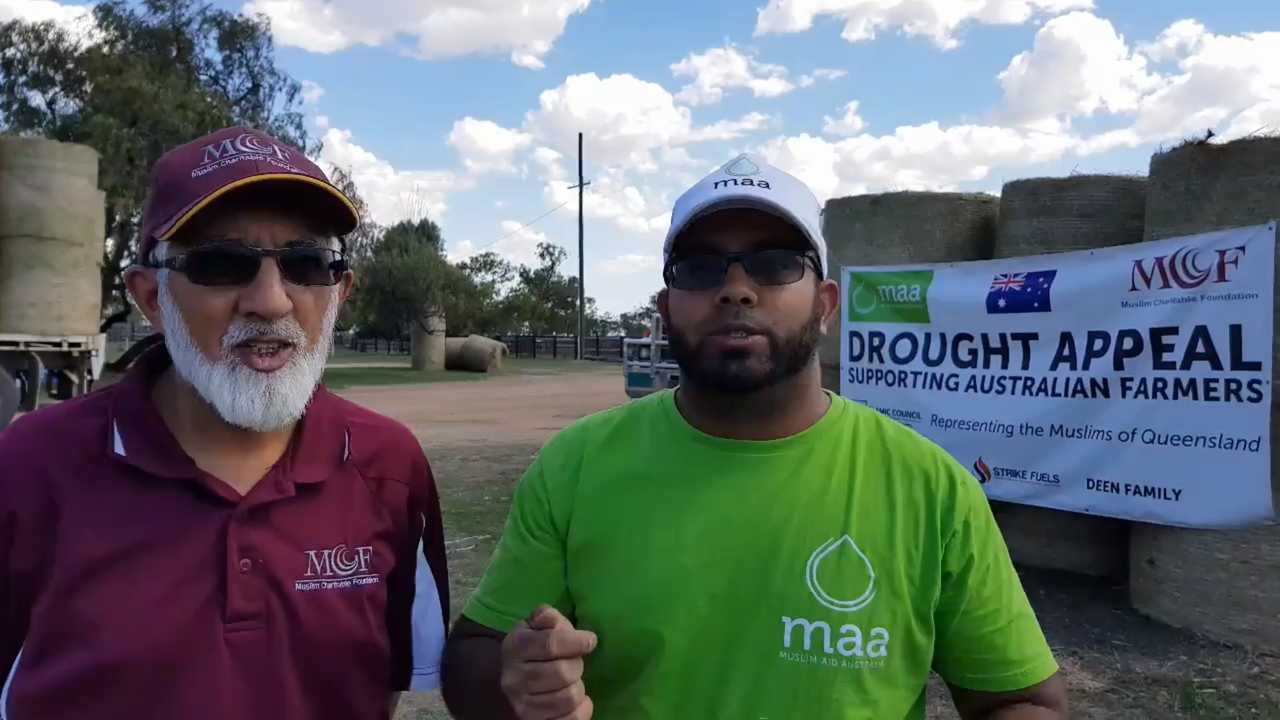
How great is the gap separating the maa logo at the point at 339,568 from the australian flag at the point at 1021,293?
15.4 feet

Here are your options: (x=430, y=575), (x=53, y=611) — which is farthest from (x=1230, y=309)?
(x=53, y=611)

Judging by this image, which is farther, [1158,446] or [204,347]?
[1158,446]

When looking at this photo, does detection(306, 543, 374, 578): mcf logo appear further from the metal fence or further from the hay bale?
the metal fence

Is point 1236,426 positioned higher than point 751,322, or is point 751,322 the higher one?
point 751,322

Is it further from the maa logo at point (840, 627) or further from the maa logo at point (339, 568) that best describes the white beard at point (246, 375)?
the maa logo at point (840, 627)

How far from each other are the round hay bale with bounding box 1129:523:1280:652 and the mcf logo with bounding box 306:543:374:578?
4.43 meters

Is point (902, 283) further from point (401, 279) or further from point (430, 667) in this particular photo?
point (401, 279)

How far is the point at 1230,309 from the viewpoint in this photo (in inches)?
182

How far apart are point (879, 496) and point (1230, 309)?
12.5 ft

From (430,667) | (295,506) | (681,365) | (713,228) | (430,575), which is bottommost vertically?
(430,667)

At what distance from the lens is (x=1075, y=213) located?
5.65 m

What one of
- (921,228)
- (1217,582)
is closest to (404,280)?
(921,228)

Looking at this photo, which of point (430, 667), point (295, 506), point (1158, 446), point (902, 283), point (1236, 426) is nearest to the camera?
point (295, 506)

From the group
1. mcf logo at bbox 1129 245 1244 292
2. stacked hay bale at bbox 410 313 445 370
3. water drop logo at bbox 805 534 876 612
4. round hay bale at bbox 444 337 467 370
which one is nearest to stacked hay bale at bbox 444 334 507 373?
round hay bale at bbox 444 337 467 370
